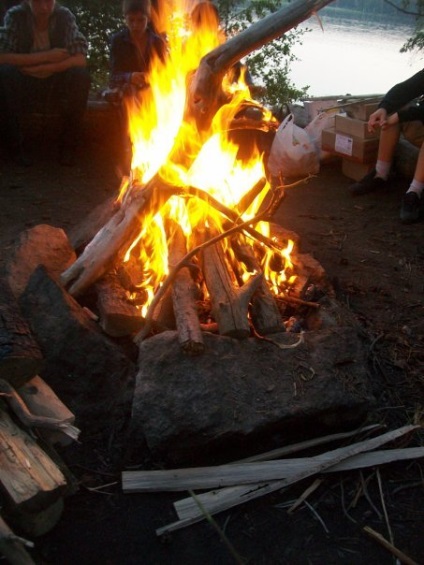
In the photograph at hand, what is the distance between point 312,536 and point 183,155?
205 cm

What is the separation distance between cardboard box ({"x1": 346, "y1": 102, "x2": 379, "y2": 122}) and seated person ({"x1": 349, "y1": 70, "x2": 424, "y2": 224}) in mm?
216

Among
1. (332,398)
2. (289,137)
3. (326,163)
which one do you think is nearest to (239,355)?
(332,398)

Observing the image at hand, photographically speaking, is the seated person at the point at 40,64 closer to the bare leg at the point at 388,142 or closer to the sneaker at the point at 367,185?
the sneaker at the point at 367,185

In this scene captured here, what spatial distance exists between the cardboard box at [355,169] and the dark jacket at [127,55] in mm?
Result: 2065

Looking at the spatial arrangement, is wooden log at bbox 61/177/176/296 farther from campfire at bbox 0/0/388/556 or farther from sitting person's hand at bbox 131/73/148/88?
sitting person's hand at bbox 131/73/148/88

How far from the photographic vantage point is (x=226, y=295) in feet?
8.68

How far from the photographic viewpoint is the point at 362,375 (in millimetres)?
2453

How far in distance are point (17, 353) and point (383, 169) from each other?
4.11 meters

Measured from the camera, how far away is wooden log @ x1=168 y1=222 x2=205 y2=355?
2379 millimetres

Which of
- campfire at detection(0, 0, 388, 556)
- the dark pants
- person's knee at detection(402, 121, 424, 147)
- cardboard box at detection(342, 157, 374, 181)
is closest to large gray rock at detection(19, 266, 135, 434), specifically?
campfire at detection(0, 0, 388, 556)

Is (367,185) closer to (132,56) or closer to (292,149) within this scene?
(292,149)

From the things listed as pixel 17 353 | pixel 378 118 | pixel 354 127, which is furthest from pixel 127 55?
pixel 17 353

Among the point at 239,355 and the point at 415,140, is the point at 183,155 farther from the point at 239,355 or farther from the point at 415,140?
the point at 415,140

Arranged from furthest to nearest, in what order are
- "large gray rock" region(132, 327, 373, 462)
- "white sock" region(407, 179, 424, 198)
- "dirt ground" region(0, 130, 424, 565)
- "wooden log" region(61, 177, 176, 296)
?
"white sock" region(407, 179, 424, 198), "wooden log" region(61, 177, 176, 296), "large gray rock" region(132, 327, 373, 462), "dirt ground" region(0, 130, 424, 565)
